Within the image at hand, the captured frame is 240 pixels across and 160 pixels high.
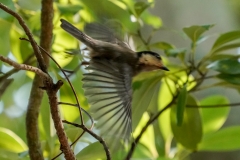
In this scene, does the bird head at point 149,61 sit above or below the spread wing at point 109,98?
above

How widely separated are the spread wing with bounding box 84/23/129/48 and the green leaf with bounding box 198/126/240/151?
253mm

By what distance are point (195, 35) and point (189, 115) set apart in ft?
0.53

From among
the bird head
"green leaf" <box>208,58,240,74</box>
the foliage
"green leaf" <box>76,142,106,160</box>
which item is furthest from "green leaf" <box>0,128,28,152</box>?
"green leaf" <box>208,58,240,74</box>

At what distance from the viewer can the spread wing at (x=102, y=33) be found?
70 centimetres

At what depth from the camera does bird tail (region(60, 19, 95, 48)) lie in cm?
56

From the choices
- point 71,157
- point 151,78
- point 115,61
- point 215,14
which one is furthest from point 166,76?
point 215,14

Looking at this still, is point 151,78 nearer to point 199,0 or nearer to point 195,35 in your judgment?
point 195,35

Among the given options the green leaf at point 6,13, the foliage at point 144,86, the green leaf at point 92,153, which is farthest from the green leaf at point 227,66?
the green leaf at point 6,13

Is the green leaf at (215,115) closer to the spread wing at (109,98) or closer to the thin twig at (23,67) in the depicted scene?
the spread wing at (109,98)

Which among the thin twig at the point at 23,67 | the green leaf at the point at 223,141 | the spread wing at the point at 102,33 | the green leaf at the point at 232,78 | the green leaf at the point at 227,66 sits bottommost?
the green leaf at the point at 223,141

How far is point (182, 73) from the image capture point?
84 centimetres

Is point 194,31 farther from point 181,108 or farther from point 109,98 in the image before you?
point 109,98

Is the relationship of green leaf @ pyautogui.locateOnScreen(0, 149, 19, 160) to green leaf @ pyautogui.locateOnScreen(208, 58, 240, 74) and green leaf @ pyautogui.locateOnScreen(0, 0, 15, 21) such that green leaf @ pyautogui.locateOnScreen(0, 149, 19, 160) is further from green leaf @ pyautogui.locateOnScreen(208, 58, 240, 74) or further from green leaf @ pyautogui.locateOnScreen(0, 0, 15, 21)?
green leaf @ pyautogui.locateOnScreen(208, 58, 240, 74)

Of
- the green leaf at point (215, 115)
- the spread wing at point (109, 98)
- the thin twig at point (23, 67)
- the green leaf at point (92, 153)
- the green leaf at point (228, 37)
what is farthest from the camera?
the green leaf at point (215, 115)
